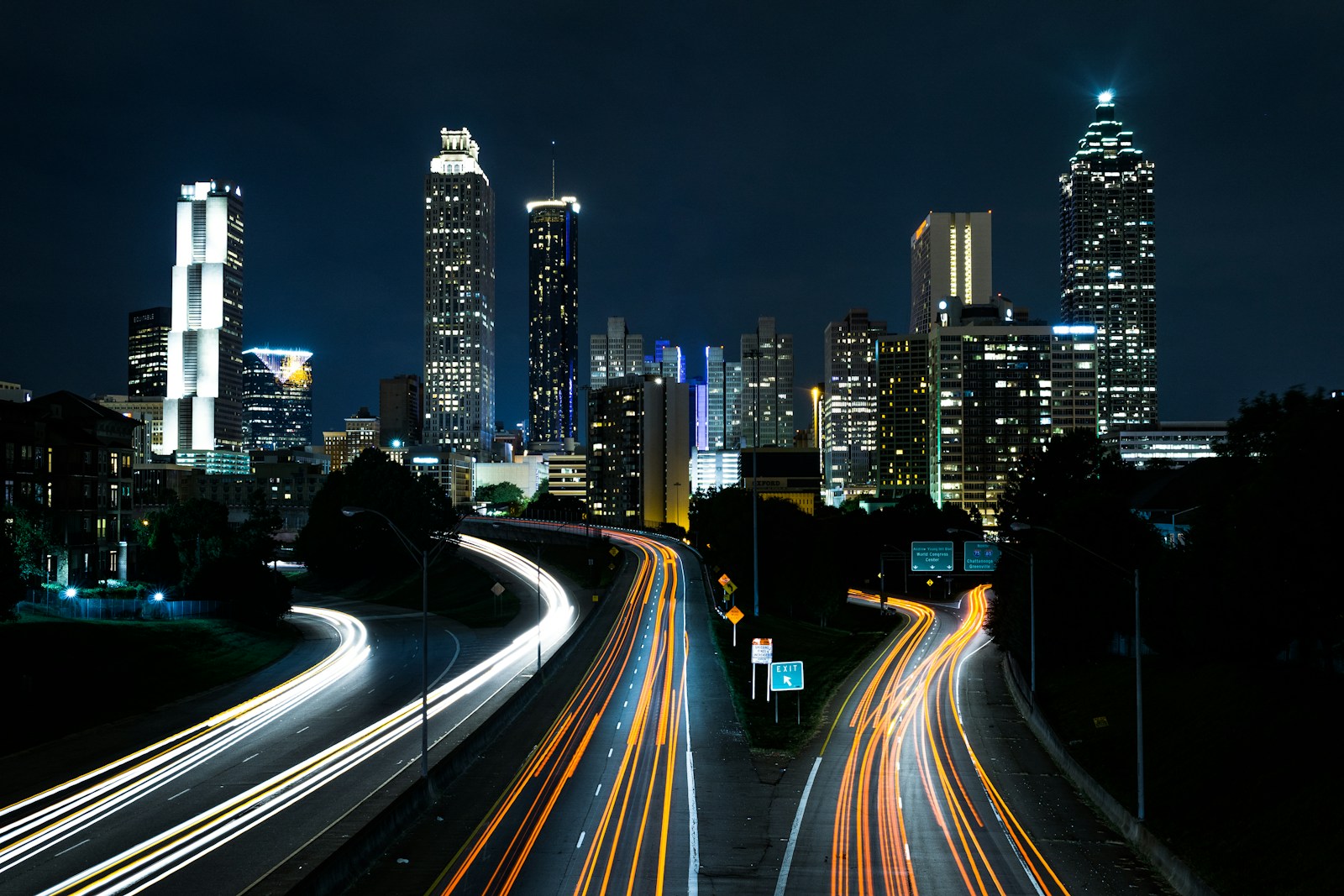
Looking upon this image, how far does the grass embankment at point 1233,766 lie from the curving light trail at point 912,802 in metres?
3.89

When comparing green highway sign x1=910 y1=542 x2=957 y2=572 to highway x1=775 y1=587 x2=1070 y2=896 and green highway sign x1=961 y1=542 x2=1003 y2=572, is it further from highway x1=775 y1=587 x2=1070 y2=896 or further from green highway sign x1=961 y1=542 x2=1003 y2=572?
highway x1=775 y1=587 x2=1070 y2=896

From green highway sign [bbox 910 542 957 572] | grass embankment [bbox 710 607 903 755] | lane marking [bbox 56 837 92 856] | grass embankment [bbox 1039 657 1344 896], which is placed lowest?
grass embankment [bbox 710 607 903 755]

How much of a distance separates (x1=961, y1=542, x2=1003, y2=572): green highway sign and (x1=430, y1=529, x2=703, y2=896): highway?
68.3 ft

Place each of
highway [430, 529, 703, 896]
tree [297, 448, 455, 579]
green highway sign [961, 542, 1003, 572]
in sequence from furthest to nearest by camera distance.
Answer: tree [297, 448, 455, 579] < green highway sign [961, 542, 1003, 572] < highway [430, 529, 703, 896]

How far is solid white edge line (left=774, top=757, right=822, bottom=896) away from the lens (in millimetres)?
25663

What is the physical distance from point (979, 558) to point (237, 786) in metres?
48.4

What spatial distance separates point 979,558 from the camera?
69.6 m

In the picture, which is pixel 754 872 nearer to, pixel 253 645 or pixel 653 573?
pixel 253 645

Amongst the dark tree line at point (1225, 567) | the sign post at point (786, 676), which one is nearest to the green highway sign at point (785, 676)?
the sign post at point (786, 676)

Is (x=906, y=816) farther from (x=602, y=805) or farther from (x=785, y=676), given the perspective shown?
(x=785, y=676)

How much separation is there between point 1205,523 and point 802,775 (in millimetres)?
22036

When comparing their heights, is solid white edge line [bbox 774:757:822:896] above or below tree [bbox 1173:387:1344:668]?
below

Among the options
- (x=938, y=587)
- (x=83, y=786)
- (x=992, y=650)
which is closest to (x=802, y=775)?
(x=83, y=786)

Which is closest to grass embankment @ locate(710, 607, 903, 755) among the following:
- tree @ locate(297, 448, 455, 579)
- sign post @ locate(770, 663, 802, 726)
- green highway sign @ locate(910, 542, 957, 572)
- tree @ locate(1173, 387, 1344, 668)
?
sign post @ locate(770, 663, 802, 726)
